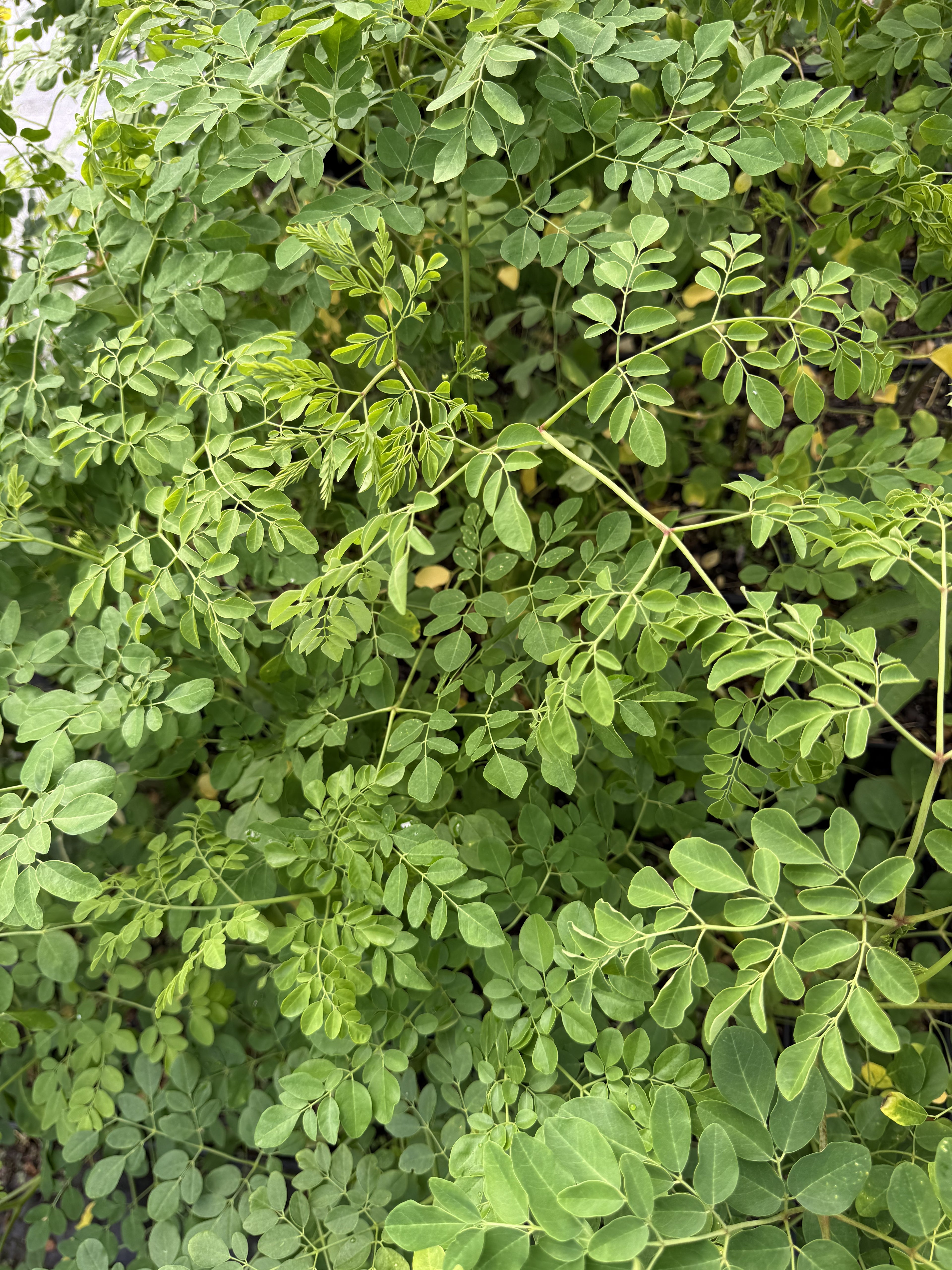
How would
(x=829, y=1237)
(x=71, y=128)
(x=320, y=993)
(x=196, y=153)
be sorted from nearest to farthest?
1. (x=829, y=1237)
2. (x=320, y=993)
3. (x=196, y=153)
4. (x=71, y=128)

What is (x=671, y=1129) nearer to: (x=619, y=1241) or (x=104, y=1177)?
(x=619, y=1241)

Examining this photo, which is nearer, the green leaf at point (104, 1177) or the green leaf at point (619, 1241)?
the green leaf at point (619, 1241)

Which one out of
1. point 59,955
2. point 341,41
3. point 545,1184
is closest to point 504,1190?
point 545,1184

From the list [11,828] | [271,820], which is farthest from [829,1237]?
[11,828]

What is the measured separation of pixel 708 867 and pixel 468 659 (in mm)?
471

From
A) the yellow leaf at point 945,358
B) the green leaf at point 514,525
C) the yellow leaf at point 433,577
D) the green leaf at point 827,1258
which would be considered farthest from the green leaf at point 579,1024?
the yellow leaf at point 945,358

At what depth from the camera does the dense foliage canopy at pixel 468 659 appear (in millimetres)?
775

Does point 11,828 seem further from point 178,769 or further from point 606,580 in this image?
point 606,580

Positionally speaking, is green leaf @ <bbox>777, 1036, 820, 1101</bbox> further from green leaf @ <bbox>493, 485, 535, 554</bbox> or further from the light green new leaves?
green leaf @ <bbox>493, 485, 535, 554</bbox>

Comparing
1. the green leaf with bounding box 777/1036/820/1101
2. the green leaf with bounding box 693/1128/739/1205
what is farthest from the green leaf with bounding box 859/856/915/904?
the green leaf with bounding box 693/1128/739/1205

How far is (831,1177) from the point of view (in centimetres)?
71

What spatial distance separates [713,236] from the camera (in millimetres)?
1315

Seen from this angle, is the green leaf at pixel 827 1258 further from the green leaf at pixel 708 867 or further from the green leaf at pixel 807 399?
the green leaf at pixel 807 399

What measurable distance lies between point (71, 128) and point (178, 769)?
1.60m
